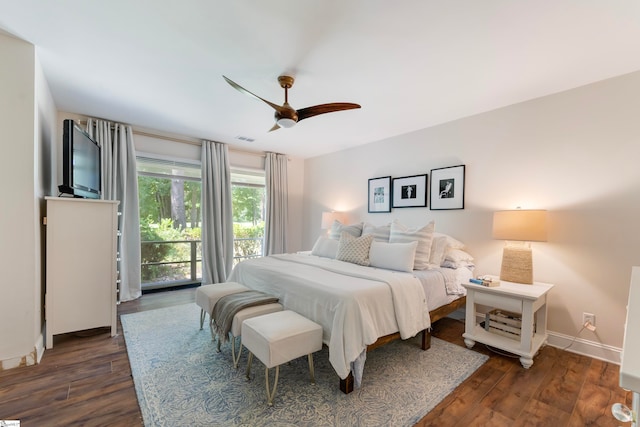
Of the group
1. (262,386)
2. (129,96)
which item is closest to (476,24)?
(262,386)

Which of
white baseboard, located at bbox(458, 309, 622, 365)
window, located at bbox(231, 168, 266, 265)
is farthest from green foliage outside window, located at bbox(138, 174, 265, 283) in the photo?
white baseboard, located at bbox(458, 309, 622, 365)

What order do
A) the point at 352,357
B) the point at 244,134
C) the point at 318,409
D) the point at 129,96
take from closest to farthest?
the point at 318,409, the point at 352,357, the point at 129,96, the point at 244,134

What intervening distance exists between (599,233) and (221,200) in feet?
15.8

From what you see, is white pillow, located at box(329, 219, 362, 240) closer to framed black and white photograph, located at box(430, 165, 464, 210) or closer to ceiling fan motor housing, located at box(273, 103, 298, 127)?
framed black and white photograph, located at box(430, 165, 464, 210)

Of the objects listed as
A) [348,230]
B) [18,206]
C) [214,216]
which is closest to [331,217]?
[348,230]

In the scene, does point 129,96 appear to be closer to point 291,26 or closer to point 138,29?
point 138,29


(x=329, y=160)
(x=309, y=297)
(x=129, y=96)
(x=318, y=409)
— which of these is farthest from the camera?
(x=329, y=160)

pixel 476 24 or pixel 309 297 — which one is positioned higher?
pixel 476 24

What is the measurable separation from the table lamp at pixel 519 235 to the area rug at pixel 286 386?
878 mm

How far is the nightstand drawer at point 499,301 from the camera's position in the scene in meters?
2.49

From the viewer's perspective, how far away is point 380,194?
4516mm

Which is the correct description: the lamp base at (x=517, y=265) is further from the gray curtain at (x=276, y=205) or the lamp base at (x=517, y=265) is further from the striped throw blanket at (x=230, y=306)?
the gray curtain at (x=276, y=205)

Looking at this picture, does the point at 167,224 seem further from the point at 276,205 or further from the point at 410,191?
the point at 410,191

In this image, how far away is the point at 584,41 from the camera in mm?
2053
